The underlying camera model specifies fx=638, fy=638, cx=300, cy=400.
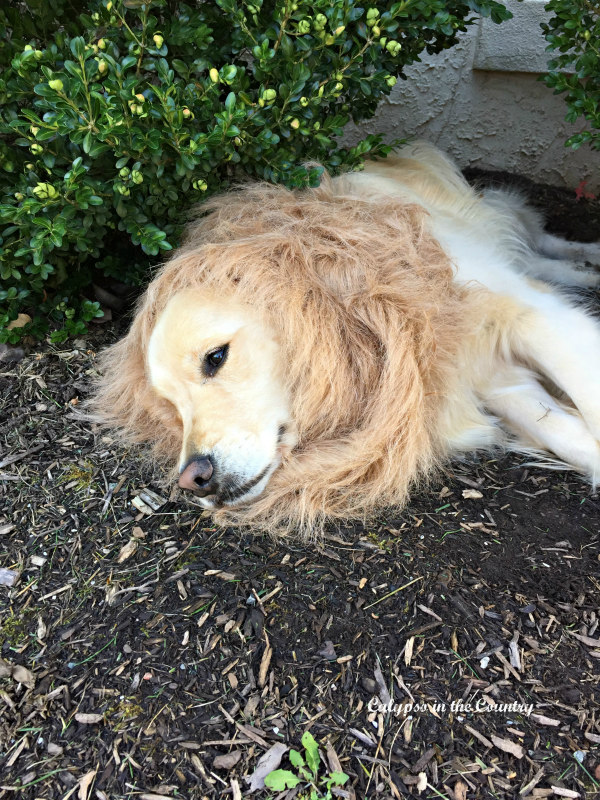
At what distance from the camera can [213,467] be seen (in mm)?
2336

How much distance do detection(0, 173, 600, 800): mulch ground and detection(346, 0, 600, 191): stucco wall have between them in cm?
291

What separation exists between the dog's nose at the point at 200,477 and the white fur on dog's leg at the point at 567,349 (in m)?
1.39

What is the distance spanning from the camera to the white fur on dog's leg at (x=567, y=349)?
2.50 m

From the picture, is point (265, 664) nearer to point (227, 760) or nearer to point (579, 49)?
point (227, 760)

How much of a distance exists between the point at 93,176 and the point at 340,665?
81.0 inches

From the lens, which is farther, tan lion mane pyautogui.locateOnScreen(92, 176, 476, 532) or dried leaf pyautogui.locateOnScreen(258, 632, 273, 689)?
tan lion mane pyautogui.locateOnScreen(92, 176, 476, 532)

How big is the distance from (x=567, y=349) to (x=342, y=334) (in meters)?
0.92

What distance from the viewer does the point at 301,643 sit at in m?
1.94

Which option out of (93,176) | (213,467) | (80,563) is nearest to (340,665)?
(213,467)

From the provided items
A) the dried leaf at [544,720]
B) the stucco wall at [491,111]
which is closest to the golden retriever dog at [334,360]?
the dried leaf at [544,720]

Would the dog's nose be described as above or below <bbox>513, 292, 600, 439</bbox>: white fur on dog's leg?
below

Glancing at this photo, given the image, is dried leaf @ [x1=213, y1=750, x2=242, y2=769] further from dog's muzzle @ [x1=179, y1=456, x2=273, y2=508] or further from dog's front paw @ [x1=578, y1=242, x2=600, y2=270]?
dog's front paw @ [x1=578, y1=242, x2=600, y2=270]

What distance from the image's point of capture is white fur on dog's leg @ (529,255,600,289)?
12.5 ft

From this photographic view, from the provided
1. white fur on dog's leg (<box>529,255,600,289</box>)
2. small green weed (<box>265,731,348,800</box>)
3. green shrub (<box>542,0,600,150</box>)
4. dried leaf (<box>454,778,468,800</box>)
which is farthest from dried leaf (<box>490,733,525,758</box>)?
white fur on dog's leg (<box>529,255,600,289</box>)
